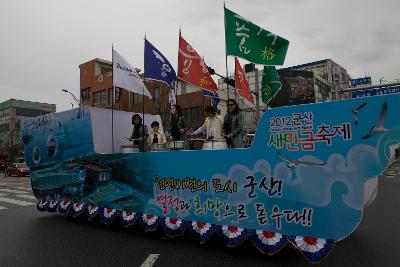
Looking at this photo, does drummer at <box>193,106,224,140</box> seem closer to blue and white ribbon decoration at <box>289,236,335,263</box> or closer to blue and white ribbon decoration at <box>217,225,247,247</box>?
blue and white ribbon decoration at <box>217,225,247,247</box>

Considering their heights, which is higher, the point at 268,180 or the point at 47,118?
the point at 47,118

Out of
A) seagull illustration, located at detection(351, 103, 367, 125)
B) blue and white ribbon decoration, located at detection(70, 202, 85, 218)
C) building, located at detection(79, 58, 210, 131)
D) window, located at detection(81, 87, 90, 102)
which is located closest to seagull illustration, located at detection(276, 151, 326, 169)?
seagull illustration, located at detection(351, 103, 367, 125)

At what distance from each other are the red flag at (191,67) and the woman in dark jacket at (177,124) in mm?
867

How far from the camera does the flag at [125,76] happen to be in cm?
779

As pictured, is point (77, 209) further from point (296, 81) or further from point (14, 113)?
point (14, 113)

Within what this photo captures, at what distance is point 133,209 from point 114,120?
8.77 ft

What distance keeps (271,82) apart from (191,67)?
179cm

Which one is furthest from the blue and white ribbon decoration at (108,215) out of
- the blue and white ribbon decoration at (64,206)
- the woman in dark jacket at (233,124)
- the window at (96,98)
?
the window at (96,98)

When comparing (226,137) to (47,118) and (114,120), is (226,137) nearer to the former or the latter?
(114,120)

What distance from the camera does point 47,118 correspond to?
8.80 m

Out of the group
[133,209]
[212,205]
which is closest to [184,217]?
[212,205]

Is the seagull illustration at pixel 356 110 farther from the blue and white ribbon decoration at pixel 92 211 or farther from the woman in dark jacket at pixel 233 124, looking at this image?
the blue and white ribbon decoration at pixel 92 211

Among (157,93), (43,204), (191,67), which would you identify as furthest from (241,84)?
(157,93)

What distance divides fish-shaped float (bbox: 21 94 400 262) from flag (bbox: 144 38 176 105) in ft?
5.45
